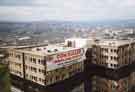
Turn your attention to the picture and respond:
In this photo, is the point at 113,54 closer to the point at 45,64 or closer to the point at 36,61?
the point at 45,64

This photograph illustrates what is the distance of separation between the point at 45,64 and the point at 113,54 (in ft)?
39.8

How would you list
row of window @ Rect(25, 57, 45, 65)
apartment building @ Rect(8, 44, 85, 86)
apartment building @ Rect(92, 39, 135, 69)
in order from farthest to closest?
apartment building @ Rect(92, 39, 135, 69)
apartment building @ Rect(8, 44, 85, 86)
row of window @ Rect(25, 57, 45, 65)

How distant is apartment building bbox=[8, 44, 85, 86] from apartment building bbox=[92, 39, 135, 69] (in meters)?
3.71

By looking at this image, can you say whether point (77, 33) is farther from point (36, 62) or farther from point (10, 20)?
point (36, 62)

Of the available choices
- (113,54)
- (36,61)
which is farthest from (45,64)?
(113,54)

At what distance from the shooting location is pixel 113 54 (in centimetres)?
2872

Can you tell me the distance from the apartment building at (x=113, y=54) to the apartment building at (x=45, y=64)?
3705mm

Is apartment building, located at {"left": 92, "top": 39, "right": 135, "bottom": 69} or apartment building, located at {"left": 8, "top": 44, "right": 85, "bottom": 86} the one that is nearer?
apartment building, located at {"left": 8, "top": 44, "right": 85, "bottom": 86}

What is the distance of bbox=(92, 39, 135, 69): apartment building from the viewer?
93.6 ft

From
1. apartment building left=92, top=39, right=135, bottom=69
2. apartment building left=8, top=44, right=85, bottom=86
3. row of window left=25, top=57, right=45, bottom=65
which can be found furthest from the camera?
apartment building left=92, top=39, right=135, bottom=69

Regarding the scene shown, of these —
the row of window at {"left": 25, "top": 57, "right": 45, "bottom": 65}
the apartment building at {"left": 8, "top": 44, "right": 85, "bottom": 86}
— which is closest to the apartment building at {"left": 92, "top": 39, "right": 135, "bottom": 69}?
the apartment building at {"left": 8, "top": 44, "right": 85, "bottom": 86}

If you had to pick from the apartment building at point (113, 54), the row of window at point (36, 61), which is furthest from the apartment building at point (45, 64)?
the apartment building at point (113, 54)

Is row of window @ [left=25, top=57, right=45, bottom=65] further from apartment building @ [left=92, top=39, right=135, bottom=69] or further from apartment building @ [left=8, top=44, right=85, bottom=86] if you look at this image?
apartment building @ [left=92, top=39, right=135, bottom=69]

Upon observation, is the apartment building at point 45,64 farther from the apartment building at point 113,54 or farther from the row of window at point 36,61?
the apartment building at point 113,54
